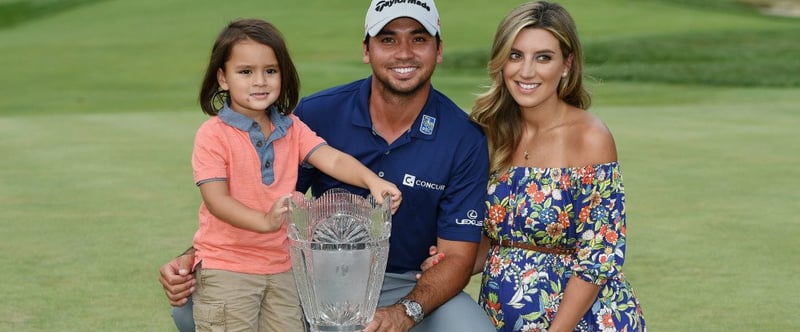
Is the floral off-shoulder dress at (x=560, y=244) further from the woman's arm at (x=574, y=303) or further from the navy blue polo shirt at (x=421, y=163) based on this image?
the navy blue polo shirt at (x=421, y=163)

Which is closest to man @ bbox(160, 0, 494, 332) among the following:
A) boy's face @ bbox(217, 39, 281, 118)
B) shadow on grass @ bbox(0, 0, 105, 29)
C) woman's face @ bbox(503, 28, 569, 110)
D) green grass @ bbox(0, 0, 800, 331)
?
woman's face @ bbox(503, 28, 569, 110)

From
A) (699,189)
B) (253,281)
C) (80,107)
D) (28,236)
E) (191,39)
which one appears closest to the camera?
(253,281)

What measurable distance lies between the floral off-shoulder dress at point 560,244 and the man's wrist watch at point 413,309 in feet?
1.15

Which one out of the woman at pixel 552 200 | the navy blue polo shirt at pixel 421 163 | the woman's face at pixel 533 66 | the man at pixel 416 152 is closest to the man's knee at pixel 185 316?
the man at pixel 416 152

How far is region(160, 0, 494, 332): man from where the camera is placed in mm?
5023

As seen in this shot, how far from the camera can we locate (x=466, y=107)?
1786 centimetres

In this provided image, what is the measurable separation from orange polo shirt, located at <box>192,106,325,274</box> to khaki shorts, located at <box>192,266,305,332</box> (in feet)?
0.11

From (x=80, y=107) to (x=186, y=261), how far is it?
634 inches

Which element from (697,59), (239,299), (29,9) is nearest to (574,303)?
(239,299)

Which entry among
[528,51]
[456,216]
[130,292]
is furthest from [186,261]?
[130,292]

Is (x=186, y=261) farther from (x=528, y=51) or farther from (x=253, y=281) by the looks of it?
(x=528, y=51)

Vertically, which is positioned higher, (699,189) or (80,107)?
(699,189)

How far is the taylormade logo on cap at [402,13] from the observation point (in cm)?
496

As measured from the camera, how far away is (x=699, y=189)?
995cm
